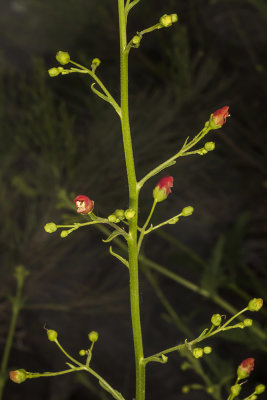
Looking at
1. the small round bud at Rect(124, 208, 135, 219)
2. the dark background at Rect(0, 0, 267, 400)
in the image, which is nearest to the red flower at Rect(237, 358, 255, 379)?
the small round bud at Rect(124, 208, 135, 219)

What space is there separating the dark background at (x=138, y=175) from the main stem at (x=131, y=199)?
0.56 metres

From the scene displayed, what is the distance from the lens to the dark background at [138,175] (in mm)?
1025

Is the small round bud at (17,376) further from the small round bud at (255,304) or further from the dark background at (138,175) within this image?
the dark background at (138,175)

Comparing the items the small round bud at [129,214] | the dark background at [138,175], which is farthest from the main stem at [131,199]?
the dark background at [138,175]

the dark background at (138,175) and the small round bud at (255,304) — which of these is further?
the dark background at (138,175)

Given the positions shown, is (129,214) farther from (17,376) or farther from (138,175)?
(138,175)

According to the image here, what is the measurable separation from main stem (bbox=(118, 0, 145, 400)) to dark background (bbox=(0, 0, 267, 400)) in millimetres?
556

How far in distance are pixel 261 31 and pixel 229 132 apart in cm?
28

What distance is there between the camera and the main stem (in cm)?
39

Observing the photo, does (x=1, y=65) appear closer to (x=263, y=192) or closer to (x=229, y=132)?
(x=229, y=132)

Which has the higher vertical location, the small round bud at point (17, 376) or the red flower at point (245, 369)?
the small round bud at point (17, 376)

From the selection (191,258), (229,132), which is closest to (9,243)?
(191,258)

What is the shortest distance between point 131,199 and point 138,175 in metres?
0.60

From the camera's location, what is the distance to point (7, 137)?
1100 millimetres
